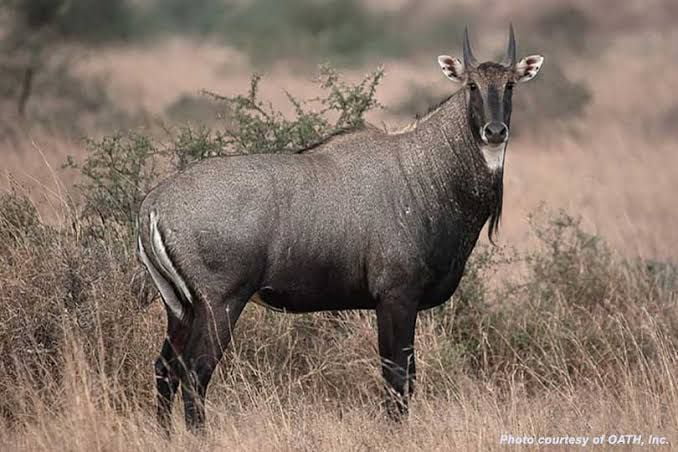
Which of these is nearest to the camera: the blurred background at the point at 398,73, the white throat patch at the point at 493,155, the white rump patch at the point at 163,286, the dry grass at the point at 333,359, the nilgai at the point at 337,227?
the dry grass at the point at 333,359

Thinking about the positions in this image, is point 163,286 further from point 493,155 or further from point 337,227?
point 493,155

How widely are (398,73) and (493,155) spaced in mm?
20220

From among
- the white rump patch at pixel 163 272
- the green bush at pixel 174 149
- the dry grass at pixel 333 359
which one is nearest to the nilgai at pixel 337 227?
the white rump patch at pixel 163 272

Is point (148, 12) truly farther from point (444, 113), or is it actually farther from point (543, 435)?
point (543, 435)

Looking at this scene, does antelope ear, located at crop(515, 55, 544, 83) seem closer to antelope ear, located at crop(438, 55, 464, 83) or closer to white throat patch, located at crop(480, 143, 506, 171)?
antelope ear, located at crop(438, 55, 464, 83)

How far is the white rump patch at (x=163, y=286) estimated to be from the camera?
8.30 meters

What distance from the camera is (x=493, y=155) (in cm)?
888

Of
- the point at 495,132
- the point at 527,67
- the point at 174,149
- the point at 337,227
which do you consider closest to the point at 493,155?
the point at 495,132

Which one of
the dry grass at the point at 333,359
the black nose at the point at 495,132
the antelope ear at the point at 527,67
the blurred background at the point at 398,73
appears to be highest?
the blurred background at the point at 398,73

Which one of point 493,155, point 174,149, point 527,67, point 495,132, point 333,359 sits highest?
point 527,67

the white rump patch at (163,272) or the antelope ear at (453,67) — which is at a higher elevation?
the antelope ear at (453,67)

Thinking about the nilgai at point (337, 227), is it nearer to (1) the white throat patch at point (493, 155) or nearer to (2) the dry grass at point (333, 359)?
(1) the white throat patch at point (493, 155)

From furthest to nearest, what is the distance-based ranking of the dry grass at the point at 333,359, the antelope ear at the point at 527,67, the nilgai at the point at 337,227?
the antelope ear at the point at 527,67, the nilgai at the point at 337,227, the dry grass at the point at 333,359

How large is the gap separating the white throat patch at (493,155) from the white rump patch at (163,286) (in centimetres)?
223
